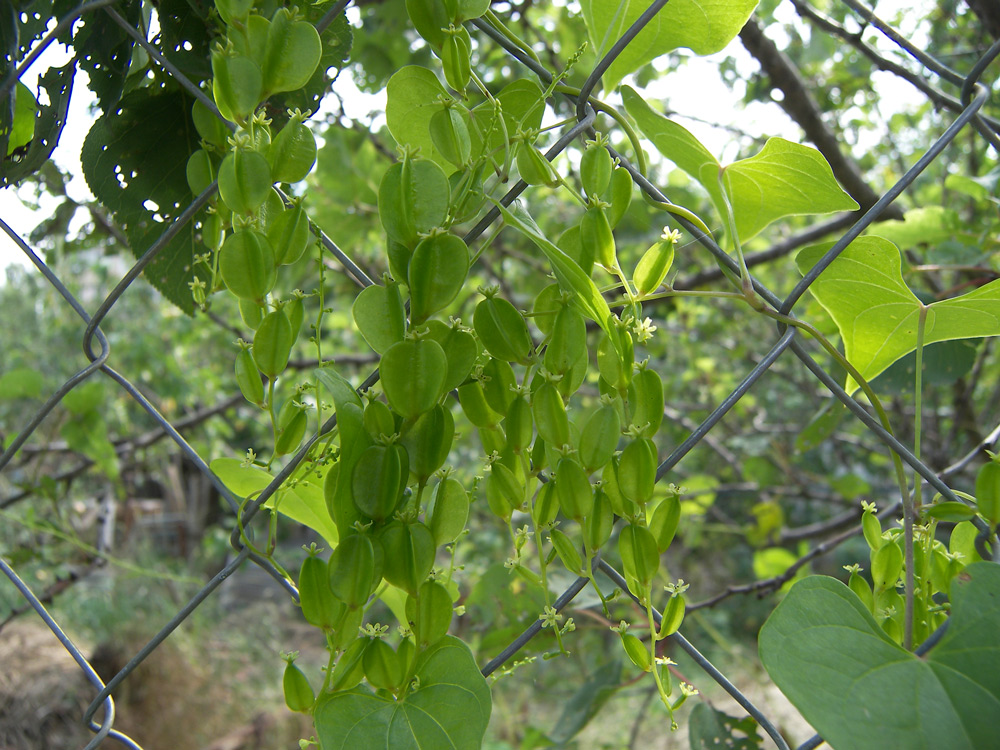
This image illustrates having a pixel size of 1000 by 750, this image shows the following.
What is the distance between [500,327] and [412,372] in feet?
0.14

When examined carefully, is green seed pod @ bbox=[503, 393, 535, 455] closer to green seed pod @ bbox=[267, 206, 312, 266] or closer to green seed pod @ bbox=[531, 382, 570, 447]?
green seed pod @ bbox=[531, 382, 570, 447]

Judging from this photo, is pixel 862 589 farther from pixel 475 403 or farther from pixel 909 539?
pixel 475 403

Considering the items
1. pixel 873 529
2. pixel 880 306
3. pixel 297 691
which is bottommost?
pixel 297 691

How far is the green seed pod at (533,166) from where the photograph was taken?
0.28 meters

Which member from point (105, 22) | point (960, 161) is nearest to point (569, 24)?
point (105, 22)

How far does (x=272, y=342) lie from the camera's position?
29cm

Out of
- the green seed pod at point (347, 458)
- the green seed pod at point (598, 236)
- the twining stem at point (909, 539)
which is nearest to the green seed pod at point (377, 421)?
the green seed pod at point (347, 458)

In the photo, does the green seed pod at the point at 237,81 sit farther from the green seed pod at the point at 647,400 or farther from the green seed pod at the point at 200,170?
the green seed pod at the point at 647,400

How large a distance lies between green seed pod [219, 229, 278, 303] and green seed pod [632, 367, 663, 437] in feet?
0.52

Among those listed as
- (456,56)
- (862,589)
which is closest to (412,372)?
(456,56)

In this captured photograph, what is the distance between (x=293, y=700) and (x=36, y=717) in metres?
2.25

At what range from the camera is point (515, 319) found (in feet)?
0.91

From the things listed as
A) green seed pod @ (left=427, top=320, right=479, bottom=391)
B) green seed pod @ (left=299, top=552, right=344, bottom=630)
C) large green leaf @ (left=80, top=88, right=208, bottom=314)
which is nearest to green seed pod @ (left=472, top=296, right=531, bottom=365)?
green seed pod @ (left=427, top=320, right=479, bottom=391)

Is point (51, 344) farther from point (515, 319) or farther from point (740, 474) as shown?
point (515, 319)
